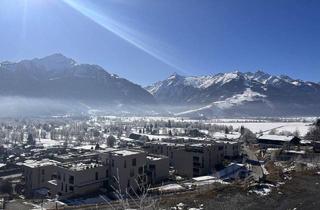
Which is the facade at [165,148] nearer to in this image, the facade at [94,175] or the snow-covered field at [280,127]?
the facade at [94,175]

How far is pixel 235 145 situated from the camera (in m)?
52.9

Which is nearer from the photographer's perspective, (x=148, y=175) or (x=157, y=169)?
(x=148, y=175)

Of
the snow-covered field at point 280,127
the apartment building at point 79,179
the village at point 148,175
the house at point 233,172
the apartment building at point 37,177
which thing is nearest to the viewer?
the village at point 148,175

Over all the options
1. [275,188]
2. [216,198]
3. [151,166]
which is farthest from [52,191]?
[275,188]

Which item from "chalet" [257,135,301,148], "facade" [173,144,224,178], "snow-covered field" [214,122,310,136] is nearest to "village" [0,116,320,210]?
"facade" [173,144,224,178]

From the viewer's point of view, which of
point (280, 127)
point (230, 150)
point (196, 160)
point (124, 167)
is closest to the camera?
point (124, 167)

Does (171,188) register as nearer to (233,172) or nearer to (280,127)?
(233,172)

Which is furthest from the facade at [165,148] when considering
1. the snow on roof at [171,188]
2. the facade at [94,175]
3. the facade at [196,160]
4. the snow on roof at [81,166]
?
the snow on roof at [81,166]

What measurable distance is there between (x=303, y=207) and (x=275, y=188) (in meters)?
5.28

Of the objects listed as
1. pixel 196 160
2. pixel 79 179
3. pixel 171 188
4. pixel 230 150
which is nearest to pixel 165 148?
pixel 196 160

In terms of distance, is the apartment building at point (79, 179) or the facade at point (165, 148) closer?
the apartment building at point (79, 179)

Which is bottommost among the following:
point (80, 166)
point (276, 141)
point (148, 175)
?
point (148, 175)

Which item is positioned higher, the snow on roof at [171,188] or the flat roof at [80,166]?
the flat roof at [80,166]

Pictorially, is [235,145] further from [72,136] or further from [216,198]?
[72,136]
